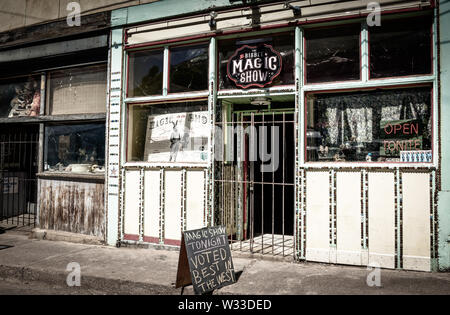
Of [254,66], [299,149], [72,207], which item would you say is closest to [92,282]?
[72,207]

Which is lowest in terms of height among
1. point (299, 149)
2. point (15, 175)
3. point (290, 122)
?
point (15, 175)

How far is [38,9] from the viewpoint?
8250mm

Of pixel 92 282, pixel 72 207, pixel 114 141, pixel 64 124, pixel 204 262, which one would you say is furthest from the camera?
pixel 64 124

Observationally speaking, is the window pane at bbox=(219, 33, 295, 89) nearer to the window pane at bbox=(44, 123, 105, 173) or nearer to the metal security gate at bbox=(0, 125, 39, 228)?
the window pane at bbox=(44, 123, 105, 173)

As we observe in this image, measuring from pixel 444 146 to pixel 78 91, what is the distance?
7.02 m

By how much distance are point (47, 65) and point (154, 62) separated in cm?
289

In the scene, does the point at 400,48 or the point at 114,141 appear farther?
the point at 114,141

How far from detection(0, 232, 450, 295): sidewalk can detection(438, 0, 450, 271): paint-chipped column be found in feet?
1.26

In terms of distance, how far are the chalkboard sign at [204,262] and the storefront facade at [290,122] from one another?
4.60 ft

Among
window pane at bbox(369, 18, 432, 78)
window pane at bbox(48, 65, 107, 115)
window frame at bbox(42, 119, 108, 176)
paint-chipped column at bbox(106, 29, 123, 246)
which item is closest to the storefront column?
paint-chipped column at bbox(106, 29, 123, 246)

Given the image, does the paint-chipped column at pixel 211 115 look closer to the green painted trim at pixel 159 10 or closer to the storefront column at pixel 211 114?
the storefront column at pixel 211 114

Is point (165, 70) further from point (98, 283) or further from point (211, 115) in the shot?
point (98, 283)

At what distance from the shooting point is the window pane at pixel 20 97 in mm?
8414

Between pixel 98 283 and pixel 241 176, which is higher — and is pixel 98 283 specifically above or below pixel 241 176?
below
